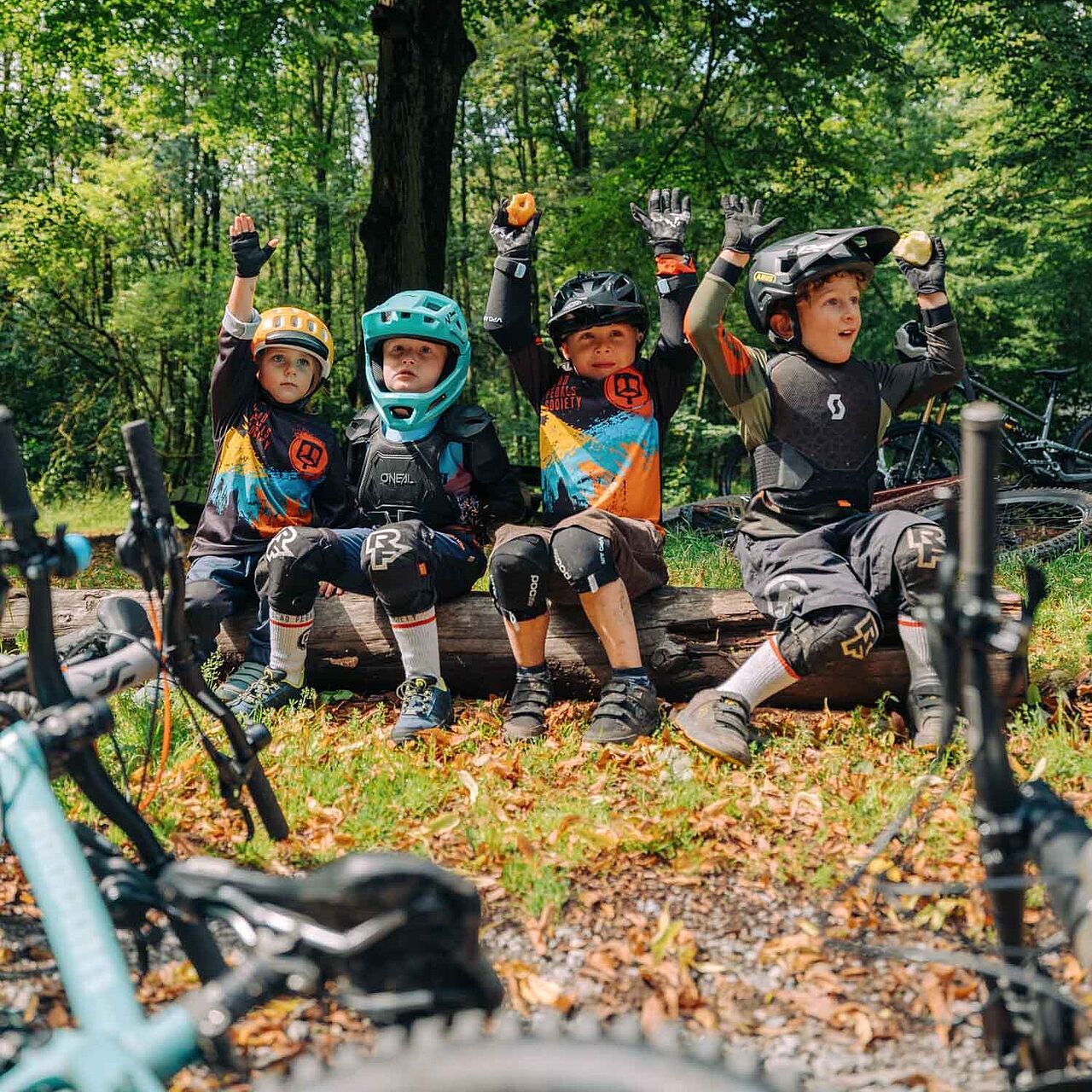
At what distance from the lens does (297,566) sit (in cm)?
422

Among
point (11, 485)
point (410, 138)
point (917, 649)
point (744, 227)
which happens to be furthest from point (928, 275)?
point (410, 138)

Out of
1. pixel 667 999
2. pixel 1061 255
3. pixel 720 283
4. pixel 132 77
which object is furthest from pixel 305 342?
pixel 1061 255

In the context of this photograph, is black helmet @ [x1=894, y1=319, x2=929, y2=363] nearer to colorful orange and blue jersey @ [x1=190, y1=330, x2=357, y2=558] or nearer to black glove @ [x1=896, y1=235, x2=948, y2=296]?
black glove @ [x1=896, y1=235, x2=948, y2=296]

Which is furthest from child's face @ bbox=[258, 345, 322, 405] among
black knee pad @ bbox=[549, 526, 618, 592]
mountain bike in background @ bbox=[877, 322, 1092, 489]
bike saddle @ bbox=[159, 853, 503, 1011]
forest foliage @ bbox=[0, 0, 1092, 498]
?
forest foliage @ bbox=[0, 0, 1092, 498]

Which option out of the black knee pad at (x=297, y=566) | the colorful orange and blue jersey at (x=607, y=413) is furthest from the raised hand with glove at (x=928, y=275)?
the black knee pad at (x=297, y=566)

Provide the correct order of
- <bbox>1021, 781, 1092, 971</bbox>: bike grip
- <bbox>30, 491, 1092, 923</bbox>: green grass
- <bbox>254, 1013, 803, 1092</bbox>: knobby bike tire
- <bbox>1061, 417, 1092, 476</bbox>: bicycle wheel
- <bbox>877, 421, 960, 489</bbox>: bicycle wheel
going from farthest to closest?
<bbox>1061, 417, 1092, 476</bbox>: bicycle wheel < <bbox>877, 421, 960, 489</bbox>: bicycle wheel < <bbox>30, 491, 1092, 923</bbox>: green grass < <bbox>1021, 781, 1092, 971</bbox>: bike grip < <bbox>254, 1013, 803, 1092</bbox>: knobby bike tire

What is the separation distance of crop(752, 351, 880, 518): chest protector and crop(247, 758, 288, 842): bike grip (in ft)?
8.00

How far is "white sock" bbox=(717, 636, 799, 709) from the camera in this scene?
12.5 feet

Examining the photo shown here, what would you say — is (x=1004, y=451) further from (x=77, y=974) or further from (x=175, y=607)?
(x=77, y=974)

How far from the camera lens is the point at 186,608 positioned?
2543mm

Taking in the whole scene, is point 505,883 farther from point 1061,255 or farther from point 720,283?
point 1061,255

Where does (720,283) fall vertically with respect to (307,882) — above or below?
above

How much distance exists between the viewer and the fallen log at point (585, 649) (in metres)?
4.15

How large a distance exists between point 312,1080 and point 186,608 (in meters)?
1.59
